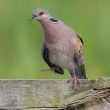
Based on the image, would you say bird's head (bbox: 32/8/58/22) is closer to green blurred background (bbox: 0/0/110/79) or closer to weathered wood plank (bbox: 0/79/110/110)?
weathered wood plank (bbox: 0/79/110/110)

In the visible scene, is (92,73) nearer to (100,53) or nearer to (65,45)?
(100,53)

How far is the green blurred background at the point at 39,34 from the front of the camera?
15.1 ft

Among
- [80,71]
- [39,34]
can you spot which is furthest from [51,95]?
[39,34]

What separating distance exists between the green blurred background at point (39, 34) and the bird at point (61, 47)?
2.59 feet

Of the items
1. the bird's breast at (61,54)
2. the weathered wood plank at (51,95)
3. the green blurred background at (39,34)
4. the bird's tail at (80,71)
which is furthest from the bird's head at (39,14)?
the green blurred background at (39,34)

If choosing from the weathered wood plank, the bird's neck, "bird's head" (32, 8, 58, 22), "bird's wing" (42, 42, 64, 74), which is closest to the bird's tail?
"bird's wing" (42, 42, 64, 74)

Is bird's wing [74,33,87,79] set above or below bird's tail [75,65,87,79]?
above

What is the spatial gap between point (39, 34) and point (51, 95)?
8.60ft

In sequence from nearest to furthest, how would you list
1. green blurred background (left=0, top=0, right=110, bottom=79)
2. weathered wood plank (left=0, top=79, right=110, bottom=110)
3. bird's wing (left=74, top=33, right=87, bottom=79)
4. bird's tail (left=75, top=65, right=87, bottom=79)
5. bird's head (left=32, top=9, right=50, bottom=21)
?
weathered wood plank (left=0, top=79, right=110, bottom=110) → bird's head (left=32, top=9, right=50, bottom=21) → bird's wing (left=74, top=33, right=87, bottom=79) → bird's tail (left=75, top=65, right=87, bottom=79) → green blurred background (left=0, top=0, right=110, bottom=79)

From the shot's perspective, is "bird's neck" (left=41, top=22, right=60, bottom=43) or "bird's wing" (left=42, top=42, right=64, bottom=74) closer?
"bird's neck" (left=41, top=22, right=60, bottom=43)

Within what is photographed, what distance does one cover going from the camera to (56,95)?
2348 millimetres

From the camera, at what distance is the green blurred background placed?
15.1 ft

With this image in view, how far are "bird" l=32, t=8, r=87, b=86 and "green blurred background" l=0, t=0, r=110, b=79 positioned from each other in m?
0.79

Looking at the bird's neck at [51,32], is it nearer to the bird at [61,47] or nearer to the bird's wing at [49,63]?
the bird at [61,47]
